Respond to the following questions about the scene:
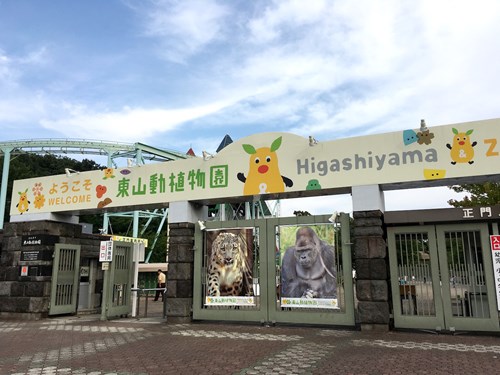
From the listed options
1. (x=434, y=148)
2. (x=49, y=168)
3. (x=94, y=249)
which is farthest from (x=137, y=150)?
(x=434, y=148)

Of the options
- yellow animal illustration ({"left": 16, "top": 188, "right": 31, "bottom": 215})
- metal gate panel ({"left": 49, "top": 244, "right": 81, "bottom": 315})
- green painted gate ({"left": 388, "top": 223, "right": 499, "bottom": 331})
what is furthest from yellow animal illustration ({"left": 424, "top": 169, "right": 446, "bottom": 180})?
yellow animal illustration ({"left": 16, "top": 188, "right": 31, "bottom": 215})

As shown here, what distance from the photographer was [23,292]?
12.5 m

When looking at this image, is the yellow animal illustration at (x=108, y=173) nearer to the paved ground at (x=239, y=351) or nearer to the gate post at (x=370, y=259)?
the paved ground at (x=239, y=351)

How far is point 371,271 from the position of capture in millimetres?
9070

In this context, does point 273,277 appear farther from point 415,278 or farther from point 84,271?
point 84,271

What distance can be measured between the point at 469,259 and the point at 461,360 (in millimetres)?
2971

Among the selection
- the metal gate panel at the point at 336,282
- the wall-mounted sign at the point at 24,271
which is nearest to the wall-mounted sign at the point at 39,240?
the wall-mounted sign at the point at 24,271

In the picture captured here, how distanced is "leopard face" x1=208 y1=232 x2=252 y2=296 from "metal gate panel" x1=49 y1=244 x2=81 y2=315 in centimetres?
534

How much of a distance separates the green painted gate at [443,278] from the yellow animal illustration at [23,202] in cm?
1124

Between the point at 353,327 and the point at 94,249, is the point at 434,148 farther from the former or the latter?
the point at 94,249

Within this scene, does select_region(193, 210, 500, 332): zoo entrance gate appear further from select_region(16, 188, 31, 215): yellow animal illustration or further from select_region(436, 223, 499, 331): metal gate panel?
select_region(16, 188, 31, 215): yellow animal illustration

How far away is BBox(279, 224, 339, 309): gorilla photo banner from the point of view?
9613mm

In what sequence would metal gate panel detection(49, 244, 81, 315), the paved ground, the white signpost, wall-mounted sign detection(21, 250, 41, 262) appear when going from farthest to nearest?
metal gate panel detection(49, 244, 81, 315)
wall-mounted sign detection(21, 250, 41, 262)
the white signpost
the paved ground

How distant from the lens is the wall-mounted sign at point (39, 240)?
1276 centimetres
